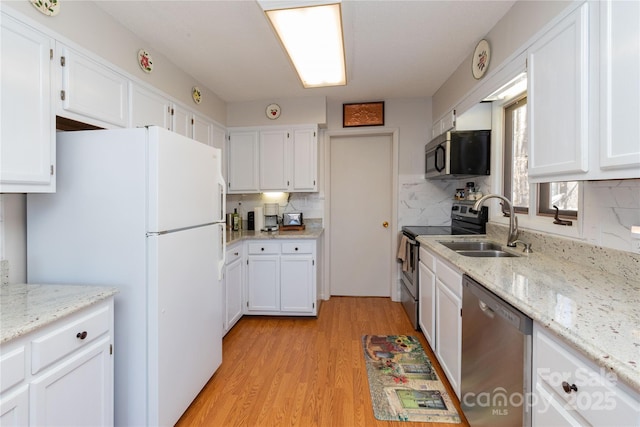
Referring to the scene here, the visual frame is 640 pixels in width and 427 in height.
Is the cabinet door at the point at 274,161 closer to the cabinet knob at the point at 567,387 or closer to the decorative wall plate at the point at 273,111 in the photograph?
the decorative wall plate at the point at 273,111

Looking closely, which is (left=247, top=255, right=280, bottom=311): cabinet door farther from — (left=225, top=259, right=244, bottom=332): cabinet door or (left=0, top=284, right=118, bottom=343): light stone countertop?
(left=0, top=284, right=118, bottom=343): light stone countertop

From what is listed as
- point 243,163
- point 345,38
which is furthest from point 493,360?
point 243,163

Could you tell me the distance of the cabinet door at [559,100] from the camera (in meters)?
1.15

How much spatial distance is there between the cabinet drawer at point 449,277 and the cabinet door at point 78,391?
188cm

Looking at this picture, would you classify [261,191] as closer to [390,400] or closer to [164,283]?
[164,283]

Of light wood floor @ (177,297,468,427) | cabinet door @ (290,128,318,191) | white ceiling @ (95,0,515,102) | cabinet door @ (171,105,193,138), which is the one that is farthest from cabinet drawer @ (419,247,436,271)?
cabinet door @ (171,105,193,138)

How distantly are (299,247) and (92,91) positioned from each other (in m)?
2.06

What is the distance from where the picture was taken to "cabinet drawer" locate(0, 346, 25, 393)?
90cm

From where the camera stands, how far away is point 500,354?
47.9 inches

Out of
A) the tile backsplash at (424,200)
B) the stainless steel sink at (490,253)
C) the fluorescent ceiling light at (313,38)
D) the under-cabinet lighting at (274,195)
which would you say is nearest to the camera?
the fluorescent ceiling light at (313,38)

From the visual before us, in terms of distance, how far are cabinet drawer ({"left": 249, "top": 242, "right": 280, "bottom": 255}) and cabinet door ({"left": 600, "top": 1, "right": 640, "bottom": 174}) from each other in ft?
8.34

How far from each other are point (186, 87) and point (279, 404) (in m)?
2.73

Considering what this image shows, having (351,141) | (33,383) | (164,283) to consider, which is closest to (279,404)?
(164,283)

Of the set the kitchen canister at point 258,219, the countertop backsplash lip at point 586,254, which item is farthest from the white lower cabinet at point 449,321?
the kitchen canister at point 258,219
